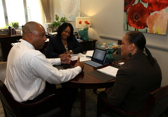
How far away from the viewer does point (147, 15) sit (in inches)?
101

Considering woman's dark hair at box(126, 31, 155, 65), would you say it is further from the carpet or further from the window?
the window

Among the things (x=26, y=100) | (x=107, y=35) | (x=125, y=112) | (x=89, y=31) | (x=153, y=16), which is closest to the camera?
(x=125, y=112)

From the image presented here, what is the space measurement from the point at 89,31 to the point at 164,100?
10.8 ft

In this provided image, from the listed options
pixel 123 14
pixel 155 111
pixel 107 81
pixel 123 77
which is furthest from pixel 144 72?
pixel 123 14

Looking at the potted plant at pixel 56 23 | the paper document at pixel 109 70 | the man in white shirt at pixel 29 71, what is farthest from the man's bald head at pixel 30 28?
the potted plant at pixel 56 23

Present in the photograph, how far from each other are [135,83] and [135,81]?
0.05 feet

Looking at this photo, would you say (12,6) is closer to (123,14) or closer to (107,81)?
(123,14)

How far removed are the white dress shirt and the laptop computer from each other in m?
0.68

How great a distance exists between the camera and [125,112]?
1179 mm

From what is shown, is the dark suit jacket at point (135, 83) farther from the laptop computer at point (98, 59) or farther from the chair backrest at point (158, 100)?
the laptop computer at point (98, 59)

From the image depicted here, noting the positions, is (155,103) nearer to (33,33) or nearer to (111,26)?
(33,33)

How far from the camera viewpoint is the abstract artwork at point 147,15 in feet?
7.66

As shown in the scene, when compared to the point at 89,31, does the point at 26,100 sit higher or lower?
lower

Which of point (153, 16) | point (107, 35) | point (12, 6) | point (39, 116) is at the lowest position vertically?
point (39, 116)
